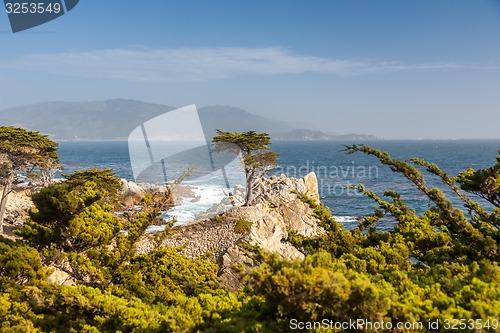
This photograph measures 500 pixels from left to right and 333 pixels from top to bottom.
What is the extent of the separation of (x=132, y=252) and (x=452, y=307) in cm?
884

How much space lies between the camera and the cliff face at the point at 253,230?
1961 centimetres

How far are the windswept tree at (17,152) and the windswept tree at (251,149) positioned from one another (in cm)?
1211

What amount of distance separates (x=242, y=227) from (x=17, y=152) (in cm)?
1553

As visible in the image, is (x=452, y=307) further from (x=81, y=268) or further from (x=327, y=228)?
(x=81, y=268)

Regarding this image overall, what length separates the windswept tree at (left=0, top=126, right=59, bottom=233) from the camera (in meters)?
22.7

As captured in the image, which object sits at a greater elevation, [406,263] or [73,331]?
[406,263]

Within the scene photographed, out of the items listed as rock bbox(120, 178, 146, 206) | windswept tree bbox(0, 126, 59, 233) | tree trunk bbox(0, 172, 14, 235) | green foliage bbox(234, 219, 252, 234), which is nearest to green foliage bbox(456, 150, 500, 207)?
green foliage bbox(234, 219, 252, 234)

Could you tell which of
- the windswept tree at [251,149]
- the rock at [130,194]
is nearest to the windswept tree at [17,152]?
the rock at [130,194]

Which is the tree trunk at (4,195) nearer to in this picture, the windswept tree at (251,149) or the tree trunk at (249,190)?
→ the windswept tree at (251,149)

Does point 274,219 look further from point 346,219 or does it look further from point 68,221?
point 68,221

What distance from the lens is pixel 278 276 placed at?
4.68 meters

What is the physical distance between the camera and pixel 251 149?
29.2 m

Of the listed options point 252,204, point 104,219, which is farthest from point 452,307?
point 252,204

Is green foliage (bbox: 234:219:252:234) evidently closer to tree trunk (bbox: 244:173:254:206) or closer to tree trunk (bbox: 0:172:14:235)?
tree trunk (bbox: 244:173:254:206)
